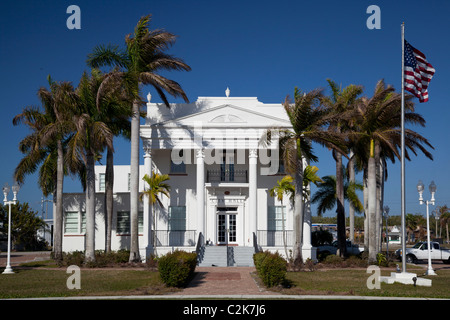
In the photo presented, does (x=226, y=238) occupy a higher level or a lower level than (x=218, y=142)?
lower

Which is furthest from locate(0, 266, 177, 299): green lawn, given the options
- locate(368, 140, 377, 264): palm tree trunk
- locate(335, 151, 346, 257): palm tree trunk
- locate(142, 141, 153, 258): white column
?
locate(335, 151, 346, 257): palm tree trunk

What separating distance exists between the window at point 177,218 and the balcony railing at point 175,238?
2.07 feet

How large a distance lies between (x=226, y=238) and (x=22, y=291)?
15196 mm

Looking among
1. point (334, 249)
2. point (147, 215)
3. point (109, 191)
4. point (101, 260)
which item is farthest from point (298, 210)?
point (334, 249)

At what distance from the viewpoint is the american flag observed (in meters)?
19.1

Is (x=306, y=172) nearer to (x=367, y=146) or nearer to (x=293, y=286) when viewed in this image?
(x=367, y=146)

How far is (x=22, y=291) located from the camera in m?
15.9

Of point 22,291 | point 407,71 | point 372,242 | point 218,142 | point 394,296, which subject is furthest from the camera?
point 218,142

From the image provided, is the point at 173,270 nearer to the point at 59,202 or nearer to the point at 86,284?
the point at 86,284

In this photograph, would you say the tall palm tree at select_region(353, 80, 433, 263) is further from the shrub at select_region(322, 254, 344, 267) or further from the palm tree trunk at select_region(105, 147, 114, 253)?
the palm tree trunk at select_region(105, 147, 114, 253)

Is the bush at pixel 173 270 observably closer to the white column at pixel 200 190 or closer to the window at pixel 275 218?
the white column at pixel 200 190

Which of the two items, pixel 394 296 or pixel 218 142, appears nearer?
pixel 394 296

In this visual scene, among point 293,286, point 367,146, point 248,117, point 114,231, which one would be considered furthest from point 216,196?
point 293,286

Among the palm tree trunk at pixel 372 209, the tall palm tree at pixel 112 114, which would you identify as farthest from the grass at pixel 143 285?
the tall palm tree at pixel 112 114
